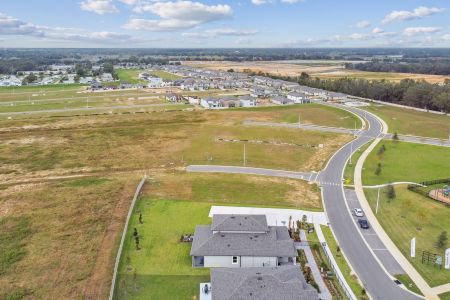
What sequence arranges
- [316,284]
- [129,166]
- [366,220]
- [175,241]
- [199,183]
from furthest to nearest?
[129,166]
[199,183]
[366,220]
[175,241]
[316,284]

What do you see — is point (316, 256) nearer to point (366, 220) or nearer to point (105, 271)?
point (366, 220)

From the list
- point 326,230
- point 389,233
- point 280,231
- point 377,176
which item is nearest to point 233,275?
point 280,231

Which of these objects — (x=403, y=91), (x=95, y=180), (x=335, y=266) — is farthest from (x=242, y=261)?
(x=403, y=91)

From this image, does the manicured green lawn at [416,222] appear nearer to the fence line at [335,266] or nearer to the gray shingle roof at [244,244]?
the fence line at [335,266]

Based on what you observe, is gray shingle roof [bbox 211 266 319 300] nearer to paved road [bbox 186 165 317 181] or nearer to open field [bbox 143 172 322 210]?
open field [bbox 143 172 322 210]

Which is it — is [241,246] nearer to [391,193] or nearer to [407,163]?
[391,193]

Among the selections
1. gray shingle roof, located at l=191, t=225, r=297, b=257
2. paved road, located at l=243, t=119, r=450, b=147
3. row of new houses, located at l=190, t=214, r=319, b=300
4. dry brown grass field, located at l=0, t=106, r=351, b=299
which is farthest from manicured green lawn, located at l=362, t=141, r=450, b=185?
row of new houses, located at l=190, t=214, r=319, b=300
